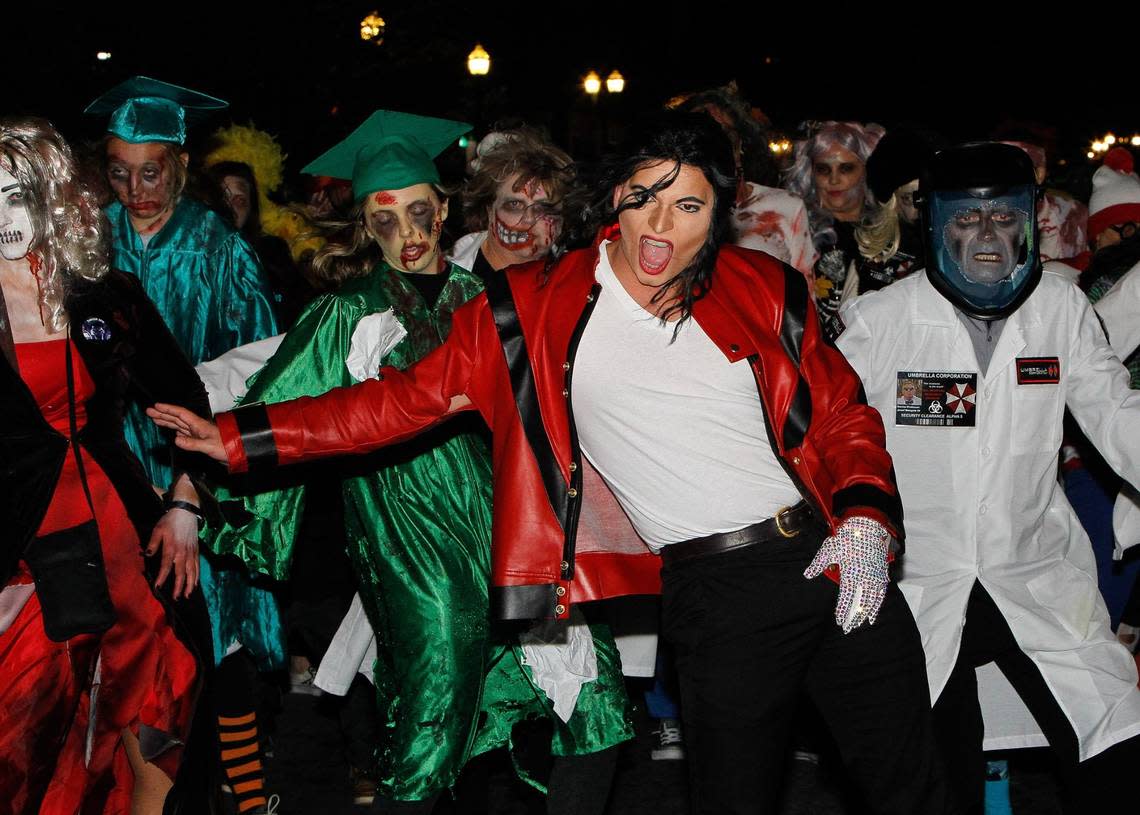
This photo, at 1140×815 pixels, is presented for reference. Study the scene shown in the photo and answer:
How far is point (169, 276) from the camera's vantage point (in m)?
5.67

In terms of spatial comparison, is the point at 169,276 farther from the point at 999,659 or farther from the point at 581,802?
the point at 999,659

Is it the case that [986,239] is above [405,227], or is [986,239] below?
below

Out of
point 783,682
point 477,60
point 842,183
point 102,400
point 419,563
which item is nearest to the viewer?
point 783,682

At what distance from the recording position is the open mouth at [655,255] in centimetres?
363

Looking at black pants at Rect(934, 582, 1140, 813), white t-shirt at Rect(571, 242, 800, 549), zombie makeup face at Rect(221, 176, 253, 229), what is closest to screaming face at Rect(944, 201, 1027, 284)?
black pants at Rect(934, 582, 1140, 813)

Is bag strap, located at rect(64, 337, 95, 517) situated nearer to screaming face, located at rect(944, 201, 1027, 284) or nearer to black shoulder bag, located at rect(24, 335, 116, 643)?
black shoulder bag, located at rect(24, 335, 116, 643)

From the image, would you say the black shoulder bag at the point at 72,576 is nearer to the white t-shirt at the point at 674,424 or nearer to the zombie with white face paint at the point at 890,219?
the white t-shirt at the point at 674,424

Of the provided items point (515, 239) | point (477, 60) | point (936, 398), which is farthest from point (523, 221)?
point (477, 60)

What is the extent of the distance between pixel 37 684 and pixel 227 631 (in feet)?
5.19

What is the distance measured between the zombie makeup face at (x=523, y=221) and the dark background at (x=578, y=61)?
4434 mm

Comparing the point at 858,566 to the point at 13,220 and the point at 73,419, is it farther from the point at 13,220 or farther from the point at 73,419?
the point at 13,220

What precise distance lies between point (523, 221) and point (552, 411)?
6.90 ft

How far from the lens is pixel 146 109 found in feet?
18.6

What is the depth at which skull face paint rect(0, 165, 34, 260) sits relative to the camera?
12.6ft
